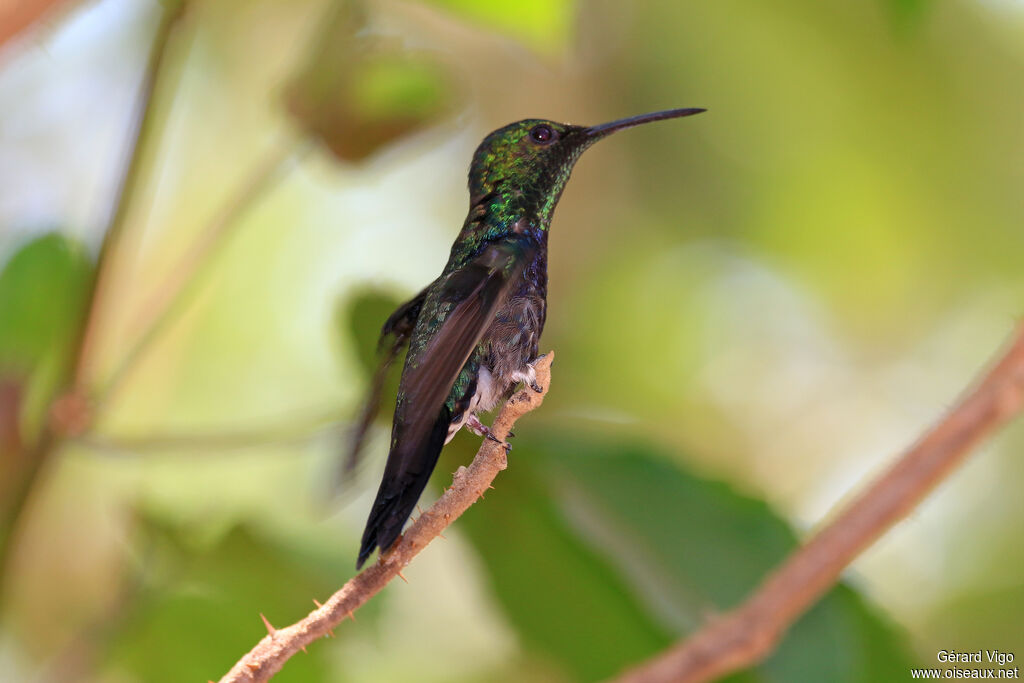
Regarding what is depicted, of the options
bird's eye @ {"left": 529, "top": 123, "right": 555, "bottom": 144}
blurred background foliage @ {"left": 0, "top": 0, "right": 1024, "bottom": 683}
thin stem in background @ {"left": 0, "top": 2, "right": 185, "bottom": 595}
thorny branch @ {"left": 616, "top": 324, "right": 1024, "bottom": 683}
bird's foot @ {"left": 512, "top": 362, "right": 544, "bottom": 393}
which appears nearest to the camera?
thorny branch @ {"left": 616, "top": 324, "right": 1024, "bottom": 683}

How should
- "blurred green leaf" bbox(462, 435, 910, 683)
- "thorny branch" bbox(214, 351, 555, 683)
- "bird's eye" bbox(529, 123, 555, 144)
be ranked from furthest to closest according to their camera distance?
"bird's eye" bbox(529, 123, 555, 144) → "blurred green leaf" bbox(462, 435, 910, 683) → "thorny branch" bbox(214, 351, 555, 683)

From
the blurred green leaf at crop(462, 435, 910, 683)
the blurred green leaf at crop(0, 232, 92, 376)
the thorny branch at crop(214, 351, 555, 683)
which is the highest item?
the blurred green leaf at crop(0, 232, 92, 376)

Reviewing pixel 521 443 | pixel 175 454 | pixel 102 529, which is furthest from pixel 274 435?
pixel 102 529

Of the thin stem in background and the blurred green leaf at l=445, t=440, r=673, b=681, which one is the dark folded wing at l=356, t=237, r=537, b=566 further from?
the thin stem in background

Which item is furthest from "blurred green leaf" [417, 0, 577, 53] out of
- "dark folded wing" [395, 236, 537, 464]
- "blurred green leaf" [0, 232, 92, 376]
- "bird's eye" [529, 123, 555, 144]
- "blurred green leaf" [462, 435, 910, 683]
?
"blurred green leaf" [0, 232, 92, 376]

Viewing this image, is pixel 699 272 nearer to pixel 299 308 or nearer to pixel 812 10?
pixel 812 10

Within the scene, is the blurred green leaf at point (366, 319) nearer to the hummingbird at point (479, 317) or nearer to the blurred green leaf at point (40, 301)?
the hummingbird at point (479, 317)

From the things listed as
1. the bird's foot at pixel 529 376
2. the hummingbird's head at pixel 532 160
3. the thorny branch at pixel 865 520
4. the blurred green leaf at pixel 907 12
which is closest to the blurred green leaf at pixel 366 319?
the hummingbird's head at pixel 532 160
